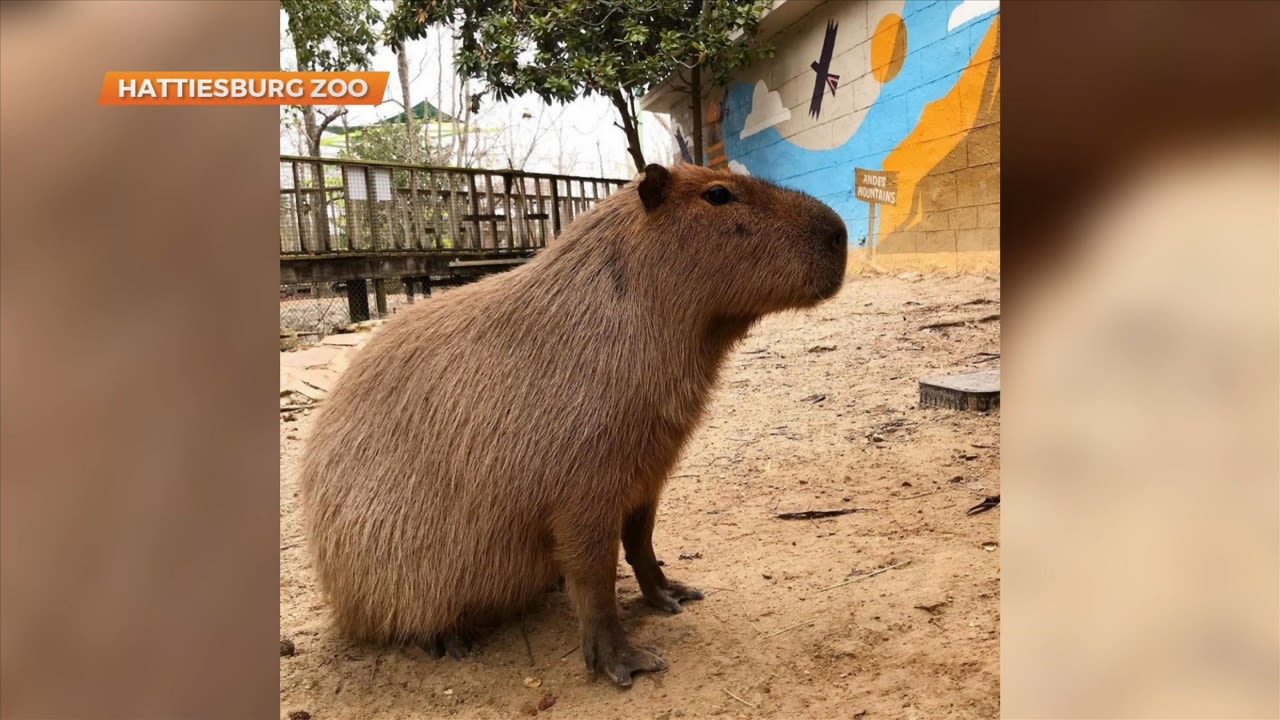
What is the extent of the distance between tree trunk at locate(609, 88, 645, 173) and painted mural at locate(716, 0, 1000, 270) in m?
0.24

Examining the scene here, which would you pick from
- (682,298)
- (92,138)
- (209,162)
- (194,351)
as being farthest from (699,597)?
(92,138)

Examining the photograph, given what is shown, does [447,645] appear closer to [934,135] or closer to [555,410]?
[555,410]

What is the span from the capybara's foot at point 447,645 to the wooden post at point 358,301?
0.93 metres

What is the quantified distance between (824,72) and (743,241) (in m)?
0.63

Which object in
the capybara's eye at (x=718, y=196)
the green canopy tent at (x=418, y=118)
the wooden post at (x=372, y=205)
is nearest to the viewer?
the green canopy tent at (x=418, y=118)

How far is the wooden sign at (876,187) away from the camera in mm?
1974

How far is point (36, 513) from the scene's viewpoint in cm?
139

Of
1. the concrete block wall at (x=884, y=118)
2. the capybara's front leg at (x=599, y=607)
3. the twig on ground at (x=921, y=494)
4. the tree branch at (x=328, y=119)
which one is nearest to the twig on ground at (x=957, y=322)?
the concrete block wall at (x=884, y=118)

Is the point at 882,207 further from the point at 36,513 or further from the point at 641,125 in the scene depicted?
the point at 36,513

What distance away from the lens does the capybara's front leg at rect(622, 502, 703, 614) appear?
2.14 meters

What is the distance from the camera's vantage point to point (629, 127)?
1928 millimetres

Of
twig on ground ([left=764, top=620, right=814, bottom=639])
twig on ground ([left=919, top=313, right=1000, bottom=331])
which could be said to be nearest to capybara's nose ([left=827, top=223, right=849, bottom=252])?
twig on ground ([left=919, top=313, right=1000, bottom=331])

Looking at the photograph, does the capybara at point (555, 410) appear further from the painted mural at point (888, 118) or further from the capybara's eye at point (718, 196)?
the painted mural at point (888, 118)

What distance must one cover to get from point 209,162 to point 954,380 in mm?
1840
